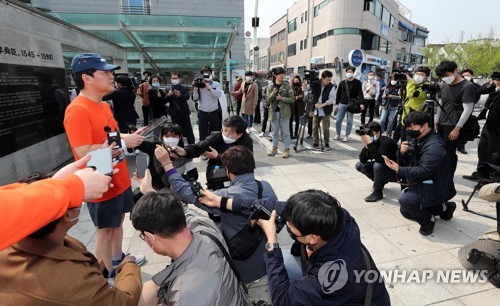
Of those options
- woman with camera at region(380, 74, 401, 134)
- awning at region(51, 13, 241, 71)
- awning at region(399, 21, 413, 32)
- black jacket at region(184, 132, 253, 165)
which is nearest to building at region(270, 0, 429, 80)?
awning at region(399, 21, 413, 32)

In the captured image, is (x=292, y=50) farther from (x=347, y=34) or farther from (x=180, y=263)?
(x=180, y=263)

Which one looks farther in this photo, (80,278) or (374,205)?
(374,205)

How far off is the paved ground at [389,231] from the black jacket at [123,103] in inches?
93.2

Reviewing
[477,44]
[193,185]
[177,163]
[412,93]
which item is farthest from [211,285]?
[477,44]

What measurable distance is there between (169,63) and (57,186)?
21.8 m

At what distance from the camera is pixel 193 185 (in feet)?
7.10

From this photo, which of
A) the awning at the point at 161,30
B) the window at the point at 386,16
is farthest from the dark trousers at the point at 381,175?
the window at the point at 386,16

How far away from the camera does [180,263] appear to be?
1.31 metres

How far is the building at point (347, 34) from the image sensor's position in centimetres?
3095

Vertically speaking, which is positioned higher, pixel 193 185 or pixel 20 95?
pixel 20 95

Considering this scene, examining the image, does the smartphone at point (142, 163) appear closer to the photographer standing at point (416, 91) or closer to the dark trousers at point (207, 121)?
the dark trousers at point (207, 121)

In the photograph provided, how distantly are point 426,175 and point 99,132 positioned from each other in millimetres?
3248

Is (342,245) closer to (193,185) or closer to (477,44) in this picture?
(193,185)

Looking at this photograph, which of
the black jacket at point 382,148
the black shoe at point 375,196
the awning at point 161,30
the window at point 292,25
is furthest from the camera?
the window at point 292,25
